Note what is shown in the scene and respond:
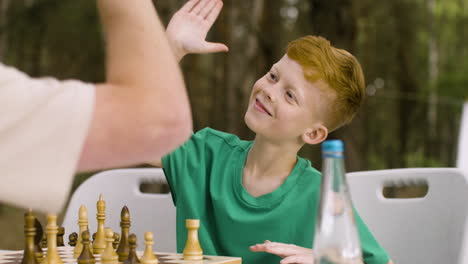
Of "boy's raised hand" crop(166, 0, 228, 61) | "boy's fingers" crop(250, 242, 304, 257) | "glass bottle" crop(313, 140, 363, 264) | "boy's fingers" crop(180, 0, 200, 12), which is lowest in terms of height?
"boy's fingers" crop(250, 242, 304, 257)

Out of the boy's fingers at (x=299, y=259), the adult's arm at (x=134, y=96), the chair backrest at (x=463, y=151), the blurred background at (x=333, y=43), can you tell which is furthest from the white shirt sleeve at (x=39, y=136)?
the blurred background at (x=333, y=43)

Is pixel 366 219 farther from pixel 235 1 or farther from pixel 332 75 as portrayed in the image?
pixel 235 1

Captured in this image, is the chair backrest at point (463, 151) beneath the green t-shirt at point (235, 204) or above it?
above

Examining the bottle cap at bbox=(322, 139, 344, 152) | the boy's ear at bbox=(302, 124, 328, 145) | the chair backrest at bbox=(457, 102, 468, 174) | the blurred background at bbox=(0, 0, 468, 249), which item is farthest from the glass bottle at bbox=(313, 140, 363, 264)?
the blurred background at bbox=(0, 0, 468, 249)

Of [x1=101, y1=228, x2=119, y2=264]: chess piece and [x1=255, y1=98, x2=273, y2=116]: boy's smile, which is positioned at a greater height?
[x1=255, y1=98, x2=273, y2=116]: boy's smile

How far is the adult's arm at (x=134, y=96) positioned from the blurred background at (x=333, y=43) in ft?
12.9

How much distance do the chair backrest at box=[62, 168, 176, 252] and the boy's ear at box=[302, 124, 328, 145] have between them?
723 millimetres

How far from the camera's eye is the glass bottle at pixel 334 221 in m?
1.14

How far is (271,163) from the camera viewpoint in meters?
1.92

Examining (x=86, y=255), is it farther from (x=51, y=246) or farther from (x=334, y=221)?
(x=334, y=221)

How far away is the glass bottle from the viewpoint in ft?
3.73

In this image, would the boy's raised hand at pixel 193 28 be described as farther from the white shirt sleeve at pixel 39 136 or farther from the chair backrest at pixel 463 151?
the chair backrest at pixel 463 151

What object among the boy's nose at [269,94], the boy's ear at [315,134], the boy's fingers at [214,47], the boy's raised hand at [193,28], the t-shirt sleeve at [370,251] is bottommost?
the t-shirt sleeve at [370,251]

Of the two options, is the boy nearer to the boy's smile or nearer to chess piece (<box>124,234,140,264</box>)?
the boy's smile
